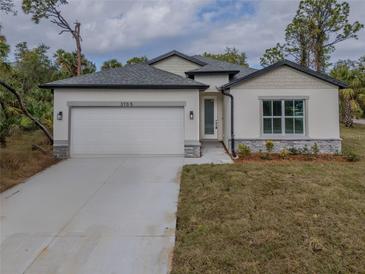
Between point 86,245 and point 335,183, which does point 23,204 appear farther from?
point 335,183

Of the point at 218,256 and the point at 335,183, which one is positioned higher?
the point at 335,183

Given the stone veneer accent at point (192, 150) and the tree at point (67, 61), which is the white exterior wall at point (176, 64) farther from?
the tree at point (67, 61)

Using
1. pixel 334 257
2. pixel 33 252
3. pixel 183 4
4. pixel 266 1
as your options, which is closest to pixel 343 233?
pixel 334 257

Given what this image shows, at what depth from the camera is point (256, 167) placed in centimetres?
920

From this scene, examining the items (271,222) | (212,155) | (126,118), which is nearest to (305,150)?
(212,155)

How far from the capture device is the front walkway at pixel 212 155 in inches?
410

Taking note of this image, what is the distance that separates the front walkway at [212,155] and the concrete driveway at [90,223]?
199 centimetres

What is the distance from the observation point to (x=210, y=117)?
15.1 meters

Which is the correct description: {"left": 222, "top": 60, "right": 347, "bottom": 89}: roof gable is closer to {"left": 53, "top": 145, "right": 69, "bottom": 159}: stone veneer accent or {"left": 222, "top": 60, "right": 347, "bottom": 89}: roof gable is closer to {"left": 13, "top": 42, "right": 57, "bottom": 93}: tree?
{"left": 53, "top": 145, "right": 69, "bottom": 159}: stone veneer accent

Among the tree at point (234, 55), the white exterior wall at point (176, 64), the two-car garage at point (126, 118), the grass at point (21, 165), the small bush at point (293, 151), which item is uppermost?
the tree at point (234, 55)

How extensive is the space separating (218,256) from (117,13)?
58.2ft

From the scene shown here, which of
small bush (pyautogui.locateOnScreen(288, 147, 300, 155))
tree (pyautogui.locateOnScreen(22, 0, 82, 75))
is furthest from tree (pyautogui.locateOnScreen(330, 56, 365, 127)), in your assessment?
tree (pyautogui.locateOnScreen(22, 0, 82, 75))

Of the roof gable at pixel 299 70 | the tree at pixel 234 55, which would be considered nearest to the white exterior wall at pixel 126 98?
the roof gable at pixel 299 70

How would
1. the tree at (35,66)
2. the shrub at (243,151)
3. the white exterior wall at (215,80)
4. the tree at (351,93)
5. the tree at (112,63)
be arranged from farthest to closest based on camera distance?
1. the tree at (112,63)
2. the tree at (35,66)
3. the tree at (351,93)
4. the white exterior wall at (215,80)
5. the shrub at (243,151)
